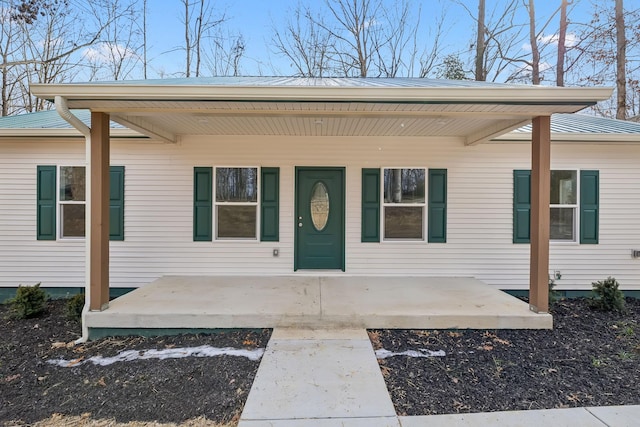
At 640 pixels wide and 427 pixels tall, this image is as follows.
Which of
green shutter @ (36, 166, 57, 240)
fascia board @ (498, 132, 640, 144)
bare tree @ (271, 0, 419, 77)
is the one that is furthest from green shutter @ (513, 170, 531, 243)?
bare tree @ (271, 0, 419, 77)

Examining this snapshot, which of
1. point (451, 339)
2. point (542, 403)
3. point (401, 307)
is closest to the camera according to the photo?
point (542, 403)

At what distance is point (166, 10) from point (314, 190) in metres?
12.0

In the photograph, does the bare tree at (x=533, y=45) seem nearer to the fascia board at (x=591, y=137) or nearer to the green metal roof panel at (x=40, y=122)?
the fascia board at (x=591, y=137)

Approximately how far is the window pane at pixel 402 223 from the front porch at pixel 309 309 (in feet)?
3.35

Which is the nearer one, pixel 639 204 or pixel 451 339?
pixel 451 339

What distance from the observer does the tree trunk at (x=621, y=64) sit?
10.9m

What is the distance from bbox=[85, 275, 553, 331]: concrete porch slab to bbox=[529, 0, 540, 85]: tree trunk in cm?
1147

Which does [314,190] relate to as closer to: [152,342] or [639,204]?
[152,342]

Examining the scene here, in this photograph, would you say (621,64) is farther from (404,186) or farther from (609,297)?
(404,186)

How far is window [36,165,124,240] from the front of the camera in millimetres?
5590

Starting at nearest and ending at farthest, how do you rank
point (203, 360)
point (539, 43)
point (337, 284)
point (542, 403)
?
point (542, 403), point (203, 360), point (337, 284), point (539, 43)

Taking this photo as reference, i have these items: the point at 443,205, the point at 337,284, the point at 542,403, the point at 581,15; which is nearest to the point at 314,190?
the point at 337,284

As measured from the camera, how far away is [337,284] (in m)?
Result: 5.30

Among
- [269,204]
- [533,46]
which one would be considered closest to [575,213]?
[269,204]
